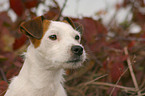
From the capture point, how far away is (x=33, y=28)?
7.14ft

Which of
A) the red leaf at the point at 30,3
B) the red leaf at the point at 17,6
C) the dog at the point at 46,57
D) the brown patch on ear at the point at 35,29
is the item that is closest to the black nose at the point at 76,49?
the dog at the point at 46,57

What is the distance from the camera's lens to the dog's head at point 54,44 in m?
2.11

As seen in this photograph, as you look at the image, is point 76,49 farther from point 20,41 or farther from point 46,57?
point 20,41

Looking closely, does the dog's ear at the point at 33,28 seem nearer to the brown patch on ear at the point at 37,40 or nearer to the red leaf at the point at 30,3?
the brown patch on ear at the point at 37,40

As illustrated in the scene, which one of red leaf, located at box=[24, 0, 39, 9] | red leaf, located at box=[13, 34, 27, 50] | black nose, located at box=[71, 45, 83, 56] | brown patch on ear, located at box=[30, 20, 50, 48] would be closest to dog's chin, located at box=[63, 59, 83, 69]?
black nose, located at box=[71, 45, 83, 56]

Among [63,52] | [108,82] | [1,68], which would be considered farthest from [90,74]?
[63,52]

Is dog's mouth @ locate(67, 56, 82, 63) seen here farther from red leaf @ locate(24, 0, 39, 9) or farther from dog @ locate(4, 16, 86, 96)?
red leaf @ locate(24, 0, 39, 9)

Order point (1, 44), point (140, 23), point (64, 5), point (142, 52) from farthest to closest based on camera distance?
point (140, 23), point (142, 52), point (1, 44), point (64, 5)

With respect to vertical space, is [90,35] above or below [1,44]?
above

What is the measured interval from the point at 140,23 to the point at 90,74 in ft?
8.01

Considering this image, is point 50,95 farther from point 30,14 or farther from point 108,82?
point 30,14

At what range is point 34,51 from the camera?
2334mm

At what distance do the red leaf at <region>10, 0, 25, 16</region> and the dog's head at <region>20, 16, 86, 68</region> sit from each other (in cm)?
115

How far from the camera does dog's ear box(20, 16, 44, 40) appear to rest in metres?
2.13
